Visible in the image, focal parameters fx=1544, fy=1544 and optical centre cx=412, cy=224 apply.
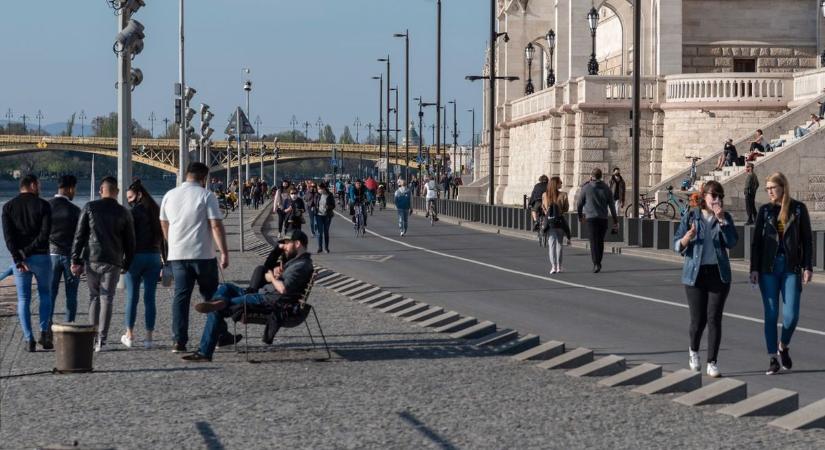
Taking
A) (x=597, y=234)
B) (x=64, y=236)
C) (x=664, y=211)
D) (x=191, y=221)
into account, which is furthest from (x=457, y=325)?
(x=664, y=211)

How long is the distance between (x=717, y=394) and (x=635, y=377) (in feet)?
3.98

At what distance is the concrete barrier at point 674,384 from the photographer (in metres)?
11.5

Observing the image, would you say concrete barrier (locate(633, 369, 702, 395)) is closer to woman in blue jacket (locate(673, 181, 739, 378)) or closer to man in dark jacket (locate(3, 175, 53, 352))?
woman in blue jacket (locate(673, 181, 739, 378))

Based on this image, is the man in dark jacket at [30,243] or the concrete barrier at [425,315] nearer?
the man in dark jacket at [30,243]

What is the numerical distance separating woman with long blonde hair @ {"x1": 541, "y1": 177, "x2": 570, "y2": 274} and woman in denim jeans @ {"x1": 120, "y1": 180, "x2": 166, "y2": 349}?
12575 mm

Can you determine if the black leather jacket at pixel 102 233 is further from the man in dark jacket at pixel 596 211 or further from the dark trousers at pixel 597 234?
the dark trousers at pixel 597 234

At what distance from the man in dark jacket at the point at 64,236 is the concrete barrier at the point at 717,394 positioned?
6.92 m

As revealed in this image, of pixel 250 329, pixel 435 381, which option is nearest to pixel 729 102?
pixel 250 329

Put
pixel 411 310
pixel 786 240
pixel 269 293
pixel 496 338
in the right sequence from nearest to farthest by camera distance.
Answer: pixel 786 240
pixel 269 293
pixel 496 338
pixel 411 310

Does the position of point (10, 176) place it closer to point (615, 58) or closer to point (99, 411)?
point (615, 58)

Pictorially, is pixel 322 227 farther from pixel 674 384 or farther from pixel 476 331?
pixel 674 384

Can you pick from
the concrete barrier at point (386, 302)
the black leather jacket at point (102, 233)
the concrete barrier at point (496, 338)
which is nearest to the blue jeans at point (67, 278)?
the black leather jacket at point (102, 233)

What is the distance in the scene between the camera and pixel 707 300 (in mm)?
13156

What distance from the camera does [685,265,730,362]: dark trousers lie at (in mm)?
12930
